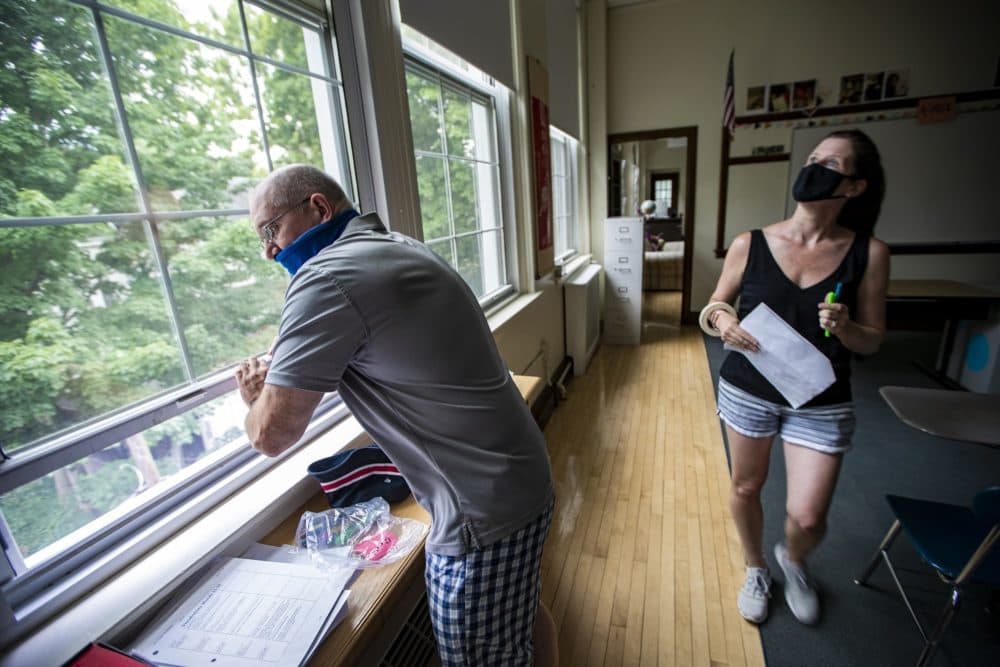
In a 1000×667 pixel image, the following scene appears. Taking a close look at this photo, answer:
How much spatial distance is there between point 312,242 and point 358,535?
69 cm

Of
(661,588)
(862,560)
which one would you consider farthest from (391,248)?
(862,560)

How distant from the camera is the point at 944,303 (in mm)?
3139

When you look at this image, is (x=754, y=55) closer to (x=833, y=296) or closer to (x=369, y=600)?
(x=833, y=296)

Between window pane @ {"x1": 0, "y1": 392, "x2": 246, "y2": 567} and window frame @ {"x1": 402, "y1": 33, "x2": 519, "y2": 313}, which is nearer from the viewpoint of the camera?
window pane @ {"x1": 0, "y1": 392, "x2": 246, "y2": 567}

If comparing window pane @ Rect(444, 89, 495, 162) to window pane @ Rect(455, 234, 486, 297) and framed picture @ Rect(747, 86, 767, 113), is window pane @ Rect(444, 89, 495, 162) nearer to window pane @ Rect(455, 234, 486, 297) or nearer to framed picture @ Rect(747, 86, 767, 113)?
window pane @ Rect(455, 234, 486, 297)

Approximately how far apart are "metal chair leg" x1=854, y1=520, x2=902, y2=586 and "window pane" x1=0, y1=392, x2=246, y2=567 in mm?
2138

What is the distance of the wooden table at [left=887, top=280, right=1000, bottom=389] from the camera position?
9.98 feet

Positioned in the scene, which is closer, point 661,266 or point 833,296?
point 833,296

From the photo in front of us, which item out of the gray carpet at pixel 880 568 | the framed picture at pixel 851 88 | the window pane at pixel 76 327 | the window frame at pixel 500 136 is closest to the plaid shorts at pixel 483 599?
the window pane at pixel 76 327

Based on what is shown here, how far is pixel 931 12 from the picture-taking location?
3.84m

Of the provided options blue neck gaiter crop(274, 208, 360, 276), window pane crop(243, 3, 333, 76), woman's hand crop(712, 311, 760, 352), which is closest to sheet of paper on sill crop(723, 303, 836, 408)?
woman's hand crop(712, 311, 760, 352)

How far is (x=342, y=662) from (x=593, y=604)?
1.21 meters

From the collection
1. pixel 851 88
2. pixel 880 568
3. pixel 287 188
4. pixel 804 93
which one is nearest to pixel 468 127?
pixel 287 188

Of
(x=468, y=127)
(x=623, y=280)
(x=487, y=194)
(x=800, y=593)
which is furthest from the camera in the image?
(x=623, y=280)
